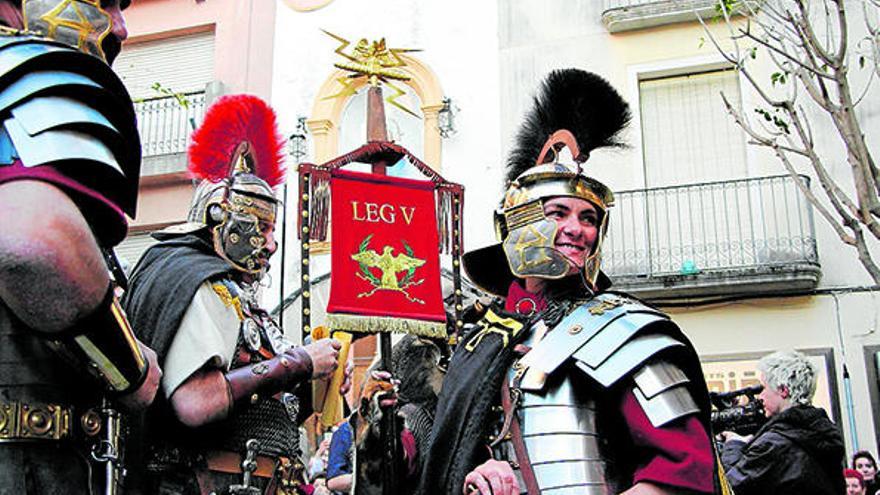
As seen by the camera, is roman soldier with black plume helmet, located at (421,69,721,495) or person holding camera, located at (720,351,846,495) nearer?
roman soldier with black plume helmet, located at (421,69,721,495)

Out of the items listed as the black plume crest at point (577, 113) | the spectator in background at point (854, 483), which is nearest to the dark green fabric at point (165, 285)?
the black plume crest at point (577, 113)

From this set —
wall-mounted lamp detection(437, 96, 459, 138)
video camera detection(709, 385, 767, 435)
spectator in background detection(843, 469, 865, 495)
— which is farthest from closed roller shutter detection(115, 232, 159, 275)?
video camera detection(709, 385, 767, 435)

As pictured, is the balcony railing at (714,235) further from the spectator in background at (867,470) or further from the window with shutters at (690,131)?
the spectator in background at (867,470)

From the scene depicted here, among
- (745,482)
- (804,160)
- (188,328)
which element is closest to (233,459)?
(188,328)

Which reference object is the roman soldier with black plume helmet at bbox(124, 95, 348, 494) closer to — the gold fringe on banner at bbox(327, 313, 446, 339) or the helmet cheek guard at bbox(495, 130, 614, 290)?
the gold fringe on banner at bbox(327, 313, 446, 339)

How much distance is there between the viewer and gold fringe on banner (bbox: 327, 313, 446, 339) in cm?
527

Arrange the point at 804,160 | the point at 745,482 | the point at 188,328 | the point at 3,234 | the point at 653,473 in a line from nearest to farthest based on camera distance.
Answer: the point at 3,234 < the point at 653,473 < the point at 188,328 < the point at 745,482 < the point at 804,160

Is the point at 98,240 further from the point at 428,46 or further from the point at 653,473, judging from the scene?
the point at 428,46

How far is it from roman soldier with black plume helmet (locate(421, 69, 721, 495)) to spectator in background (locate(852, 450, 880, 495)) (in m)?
5.98

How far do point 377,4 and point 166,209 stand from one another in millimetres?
4702

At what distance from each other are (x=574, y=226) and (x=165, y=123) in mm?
13373

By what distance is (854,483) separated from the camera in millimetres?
8477

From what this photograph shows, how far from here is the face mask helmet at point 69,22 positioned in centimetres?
250

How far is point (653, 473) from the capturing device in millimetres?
Result: 3271
